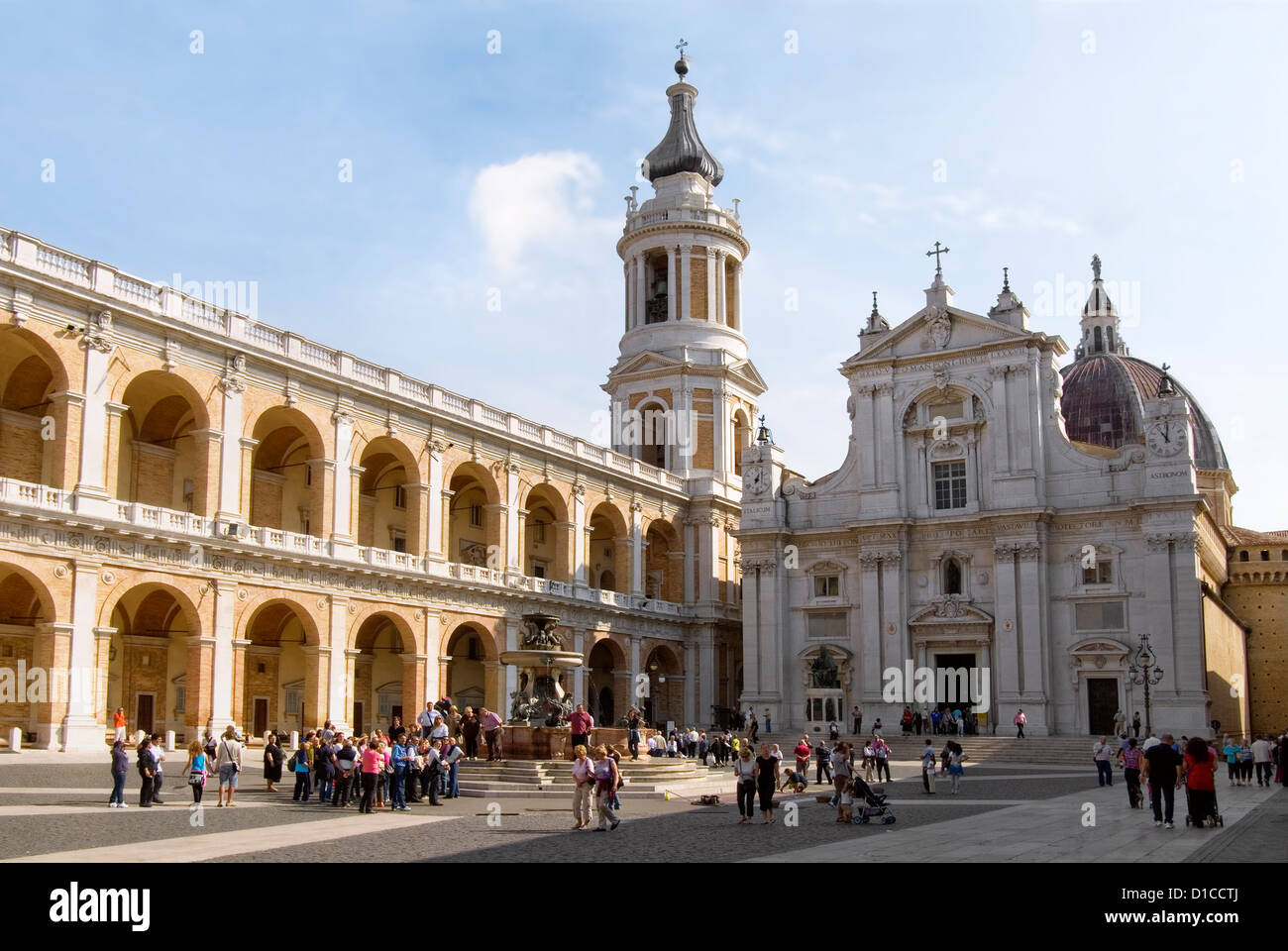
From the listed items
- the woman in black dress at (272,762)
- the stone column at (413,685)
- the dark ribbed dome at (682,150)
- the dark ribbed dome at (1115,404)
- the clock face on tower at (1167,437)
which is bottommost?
the woman in black dress at (272,762)

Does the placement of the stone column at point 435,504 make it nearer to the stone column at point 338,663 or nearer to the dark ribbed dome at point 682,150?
the stone column at point 338,663

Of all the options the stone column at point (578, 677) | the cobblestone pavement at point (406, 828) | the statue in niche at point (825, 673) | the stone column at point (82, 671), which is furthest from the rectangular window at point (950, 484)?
the stone column at point (82, 671)

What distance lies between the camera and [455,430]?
45875mm

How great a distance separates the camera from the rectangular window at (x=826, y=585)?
Answer: 53344 millimetres

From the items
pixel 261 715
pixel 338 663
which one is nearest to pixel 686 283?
pixel 338 663

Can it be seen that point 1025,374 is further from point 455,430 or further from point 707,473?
point 455,430

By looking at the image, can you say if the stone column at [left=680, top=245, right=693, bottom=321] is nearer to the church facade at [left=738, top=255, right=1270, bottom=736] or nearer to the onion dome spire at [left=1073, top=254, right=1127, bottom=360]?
the church facade at [left=738, top=255, right=1270, bottom=736]

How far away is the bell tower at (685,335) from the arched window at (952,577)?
1279 cm

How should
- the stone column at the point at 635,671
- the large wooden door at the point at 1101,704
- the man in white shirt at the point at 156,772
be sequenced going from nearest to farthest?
the man in white shirt at the point at 156,772
the large wooden door at the point at 1101,704
the stone column at the point at 635,671

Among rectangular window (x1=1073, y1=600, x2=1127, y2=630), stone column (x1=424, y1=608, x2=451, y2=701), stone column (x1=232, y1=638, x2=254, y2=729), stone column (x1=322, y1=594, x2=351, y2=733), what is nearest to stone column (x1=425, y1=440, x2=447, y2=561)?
stone column (x1=424, y1=608, x2=451, y2=701)

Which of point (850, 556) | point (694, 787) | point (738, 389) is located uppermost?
point (738, 389)

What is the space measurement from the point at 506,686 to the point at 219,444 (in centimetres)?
1502

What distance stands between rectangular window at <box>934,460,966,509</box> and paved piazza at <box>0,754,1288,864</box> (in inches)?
990
